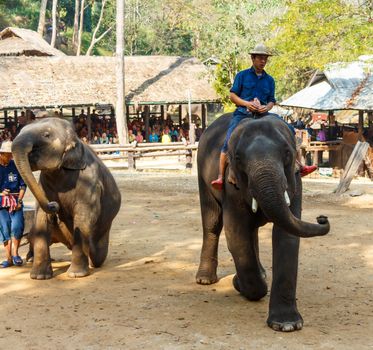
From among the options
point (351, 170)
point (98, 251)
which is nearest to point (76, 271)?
point (98, 251)

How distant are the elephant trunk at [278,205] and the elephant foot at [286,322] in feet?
2.98

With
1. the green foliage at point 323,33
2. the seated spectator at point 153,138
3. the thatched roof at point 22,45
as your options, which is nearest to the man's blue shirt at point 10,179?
the green foliage at point 323,33

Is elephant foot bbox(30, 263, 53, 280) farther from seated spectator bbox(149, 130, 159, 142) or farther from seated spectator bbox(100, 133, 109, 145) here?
seated spectator bbox(149, 130, 159, 142)

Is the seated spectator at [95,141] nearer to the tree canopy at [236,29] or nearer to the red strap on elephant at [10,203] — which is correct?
the tree canopy at [236,29]

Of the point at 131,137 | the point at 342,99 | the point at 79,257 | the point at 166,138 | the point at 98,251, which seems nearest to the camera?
the point at 79,257

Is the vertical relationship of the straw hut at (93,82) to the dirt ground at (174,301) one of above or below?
above

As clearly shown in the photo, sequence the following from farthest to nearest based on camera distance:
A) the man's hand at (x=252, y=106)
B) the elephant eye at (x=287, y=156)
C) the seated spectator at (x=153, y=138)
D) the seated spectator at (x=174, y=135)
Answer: the seated spectator at (x=174, y=135) → the seated spectator at (x=153, y=138) → the man's hand at (x=252, y=106) → the elephant eye at (x=287, y=156)

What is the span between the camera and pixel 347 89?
2442 centimetres

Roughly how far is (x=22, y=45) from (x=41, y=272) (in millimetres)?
32940

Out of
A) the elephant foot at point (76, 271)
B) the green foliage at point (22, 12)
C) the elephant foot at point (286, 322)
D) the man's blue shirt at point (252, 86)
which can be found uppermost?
the green foliage at point (22, 12)

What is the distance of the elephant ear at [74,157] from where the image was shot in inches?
324

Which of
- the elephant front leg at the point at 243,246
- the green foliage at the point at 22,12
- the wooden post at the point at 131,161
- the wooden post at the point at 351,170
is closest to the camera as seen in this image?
the elephant front leg at the point at 243,246

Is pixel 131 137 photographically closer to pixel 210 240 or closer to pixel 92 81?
pixel 92 81

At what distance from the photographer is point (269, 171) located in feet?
18.5
